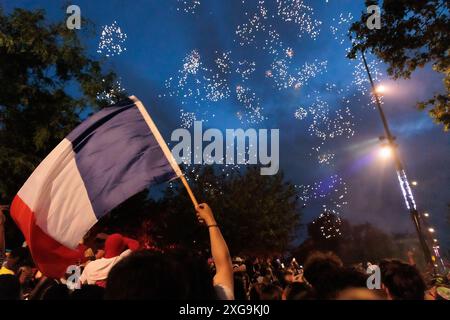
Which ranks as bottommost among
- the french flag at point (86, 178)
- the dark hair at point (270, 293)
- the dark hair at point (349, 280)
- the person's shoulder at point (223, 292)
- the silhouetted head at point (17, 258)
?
the person's shoulder at point (223, 292)

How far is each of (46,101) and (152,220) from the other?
9961 millimetres

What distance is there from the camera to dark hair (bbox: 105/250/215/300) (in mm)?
1755

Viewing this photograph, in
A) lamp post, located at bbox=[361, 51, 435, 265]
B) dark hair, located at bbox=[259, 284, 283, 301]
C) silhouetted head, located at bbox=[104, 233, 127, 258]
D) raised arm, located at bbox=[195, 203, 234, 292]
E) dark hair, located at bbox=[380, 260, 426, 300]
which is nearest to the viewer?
raised arm, located at bbox=[195, 203, 234, 292]

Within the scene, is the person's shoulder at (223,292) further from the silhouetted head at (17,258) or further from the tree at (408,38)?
the tree at (408,38)

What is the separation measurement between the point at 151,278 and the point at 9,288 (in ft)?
6.38

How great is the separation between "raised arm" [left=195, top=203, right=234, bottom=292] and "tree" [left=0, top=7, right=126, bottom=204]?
12.0 meters

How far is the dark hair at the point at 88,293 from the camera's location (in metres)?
2.97

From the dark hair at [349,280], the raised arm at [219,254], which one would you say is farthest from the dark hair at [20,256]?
the dark hair at [349,280]

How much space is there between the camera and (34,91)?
543 inches

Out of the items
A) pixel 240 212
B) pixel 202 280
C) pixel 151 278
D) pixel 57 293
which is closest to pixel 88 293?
pixel 57 293

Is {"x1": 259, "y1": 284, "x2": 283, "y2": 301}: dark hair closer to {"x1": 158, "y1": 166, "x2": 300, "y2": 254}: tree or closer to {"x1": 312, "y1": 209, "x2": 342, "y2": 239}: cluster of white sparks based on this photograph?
{"x1": 158, "y1": 166, "x2": 300, "y2": 254}: tree

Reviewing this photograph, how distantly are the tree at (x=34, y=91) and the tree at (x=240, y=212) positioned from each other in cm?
1132

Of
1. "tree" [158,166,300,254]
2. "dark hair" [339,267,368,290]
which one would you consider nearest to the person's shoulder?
"dark hair" [339,267,368,290]
